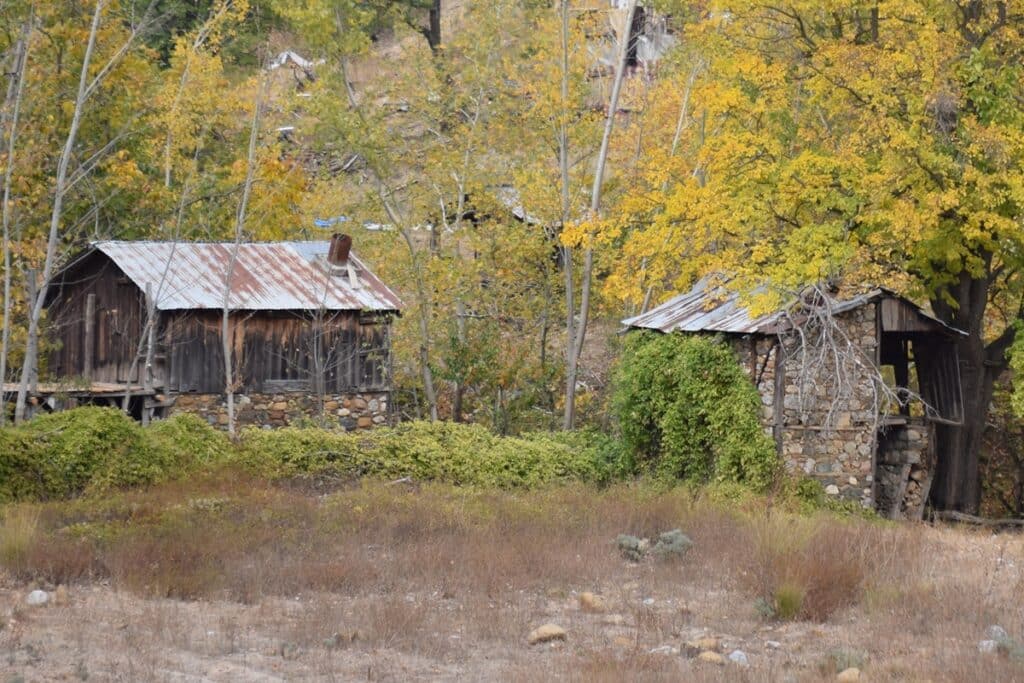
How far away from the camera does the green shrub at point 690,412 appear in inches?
822

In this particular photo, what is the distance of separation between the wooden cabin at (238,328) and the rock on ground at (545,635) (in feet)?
53.0

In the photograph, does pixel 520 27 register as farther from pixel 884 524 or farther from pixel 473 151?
pixel 884 524

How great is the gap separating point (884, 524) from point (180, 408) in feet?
51.8

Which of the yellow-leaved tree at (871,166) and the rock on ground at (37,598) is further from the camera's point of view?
the yellow-leaved tree at (871,166)

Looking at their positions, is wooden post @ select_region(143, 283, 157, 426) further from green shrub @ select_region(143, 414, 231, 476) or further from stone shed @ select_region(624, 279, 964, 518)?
stone shed @ select_region(624, 279, 964, 518)

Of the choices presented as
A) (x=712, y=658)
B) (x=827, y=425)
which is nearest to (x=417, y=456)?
(x=827, y=425)

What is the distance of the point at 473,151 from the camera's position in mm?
29516

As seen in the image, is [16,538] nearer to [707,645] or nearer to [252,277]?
[707,645]

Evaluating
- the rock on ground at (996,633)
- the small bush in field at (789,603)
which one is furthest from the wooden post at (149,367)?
the rock on ground at (996,633)

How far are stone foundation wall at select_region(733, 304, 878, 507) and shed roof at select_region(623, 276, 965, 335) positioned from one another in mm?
348

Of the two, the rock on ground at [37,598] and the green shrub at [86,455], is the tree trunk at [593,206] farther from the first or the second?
the rock on ground at [37,598]

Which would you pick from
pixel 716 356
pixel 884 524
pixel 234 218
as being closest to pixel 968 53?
pixel 716 356

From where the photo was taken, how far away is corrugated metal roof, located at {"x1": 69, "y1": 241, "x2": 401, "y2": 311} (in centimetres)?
2738

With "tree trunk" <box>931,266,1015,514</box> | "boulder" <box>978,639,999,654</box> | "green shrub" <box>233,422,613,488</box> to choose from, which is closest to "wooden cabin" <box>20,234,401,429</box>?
"green shrub" <box>233,422,613,488</box>
